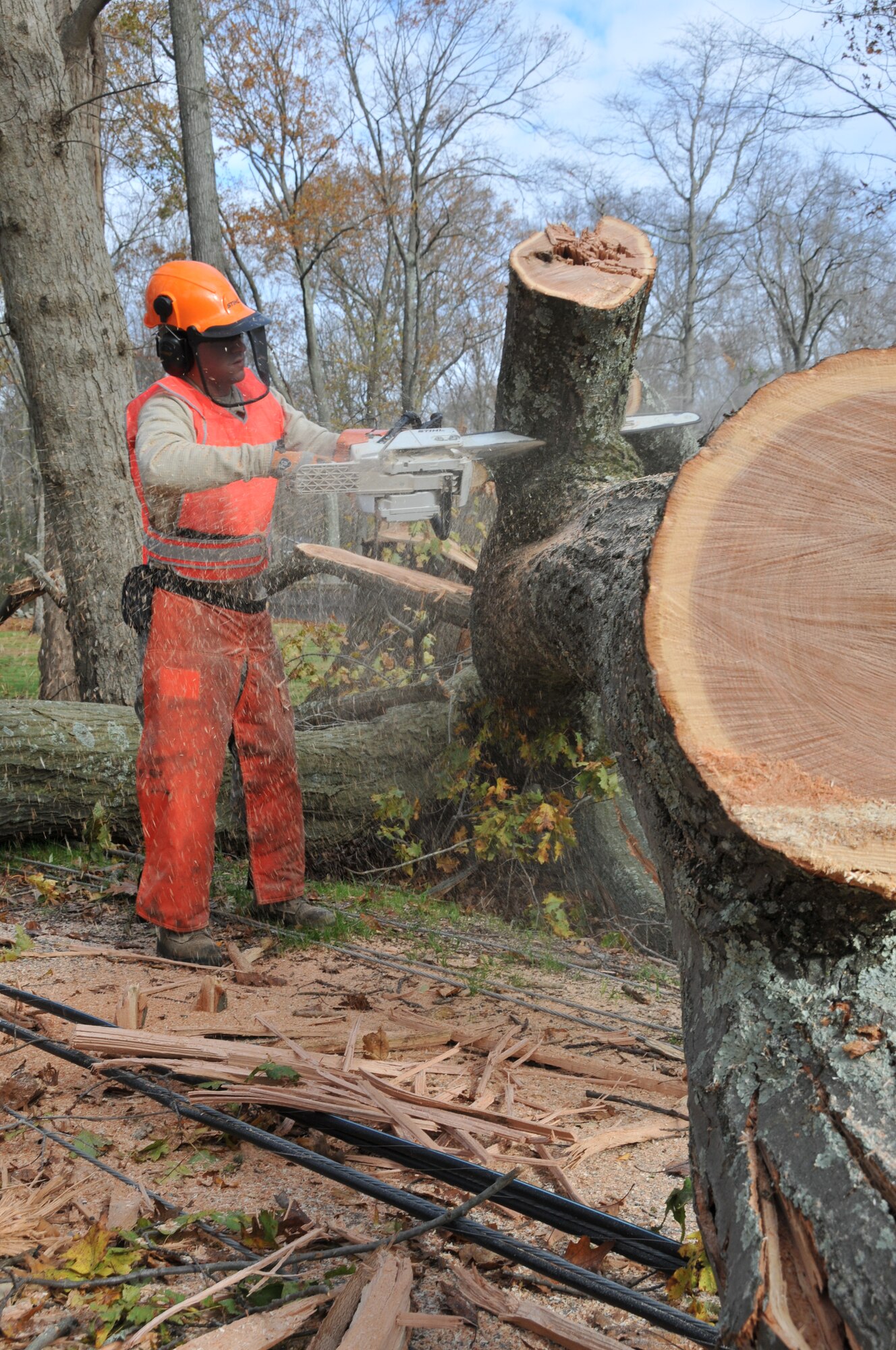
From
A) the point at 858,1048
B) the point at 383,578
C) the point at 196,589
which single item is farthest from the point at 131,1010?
the point at 383,578

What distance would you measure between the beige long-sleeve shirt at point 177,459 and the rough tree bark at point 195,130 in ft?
16.9

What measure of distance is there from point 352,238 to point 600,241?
18.9 meters

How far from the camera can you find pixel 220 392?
351cm

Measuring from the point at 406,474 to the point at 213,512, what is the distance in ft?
2.33

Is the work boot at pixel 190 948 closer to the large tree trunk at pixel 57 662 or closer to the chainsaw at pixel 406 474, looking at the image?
the chainsaw at pixel 406 474

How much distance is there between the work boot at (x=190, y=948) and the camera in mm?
3402

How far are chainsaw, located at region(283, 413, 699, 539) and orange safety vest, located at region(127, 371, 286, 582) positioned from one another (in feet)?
0.87

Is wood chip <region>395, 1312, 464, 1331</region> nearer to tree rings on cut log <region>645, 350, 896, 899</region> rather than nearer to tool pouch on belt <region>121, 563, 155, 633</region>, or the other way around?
tree rings on cut log <region>645, 350, 896, 899</region>

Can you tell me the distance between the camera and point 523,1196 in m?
1.75

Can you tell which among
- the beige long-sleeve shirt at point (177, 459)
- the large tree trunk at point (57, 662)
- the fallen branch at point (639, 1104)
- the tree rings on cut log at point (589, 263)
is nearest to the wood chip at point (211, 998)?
the fallen branch at point (639, 1104)

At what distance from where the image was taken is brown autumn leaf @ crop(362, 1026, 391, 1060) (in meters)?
2.53

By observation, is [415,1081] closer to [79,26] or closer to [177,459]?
[177,459]

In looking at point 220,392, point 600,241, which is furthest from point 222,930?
point 600,241

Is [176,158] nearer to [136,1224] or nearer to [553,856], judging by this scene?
[553,856]
